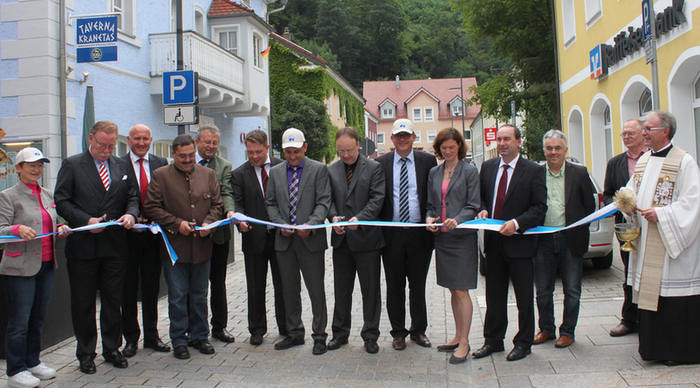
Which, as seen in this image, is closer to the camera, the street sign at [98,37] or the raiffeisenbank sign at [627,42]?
the raiffeisenbank sign at [627,42]

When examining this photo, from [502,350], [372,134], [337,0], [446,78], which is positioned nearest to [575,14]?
[502,350]

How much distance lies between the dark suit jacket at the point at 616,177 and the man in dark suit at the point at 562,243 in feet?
1.14

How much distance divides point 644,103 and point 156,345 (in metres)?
12.2

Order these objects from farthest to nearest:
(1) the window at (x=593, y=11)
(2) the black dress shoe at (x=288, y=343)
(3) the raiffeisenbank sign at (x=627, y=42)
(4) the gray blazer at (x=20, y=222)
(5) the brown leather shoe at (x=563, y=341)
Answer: (1) the window at (x=593, y=11) → (3) the raiffeisenbank sign at (x=627, y=42) → (2) the black dress shoe at (x=288, y=343) → (5) the brown leather shoe at (x=563, y=341) → (4) the gray blazer at (x=20, y=222)

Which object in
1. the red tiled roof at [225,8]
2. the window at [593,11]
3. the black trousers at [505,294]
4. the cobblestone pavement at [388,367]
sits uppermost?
the red tiled roof at [225,8]

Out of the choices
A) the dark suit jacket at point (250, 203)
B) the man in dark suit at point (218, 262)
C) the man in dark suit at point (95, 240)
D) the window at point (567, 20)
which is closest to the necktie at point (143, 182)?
the man in dark suit at point (95, 240)

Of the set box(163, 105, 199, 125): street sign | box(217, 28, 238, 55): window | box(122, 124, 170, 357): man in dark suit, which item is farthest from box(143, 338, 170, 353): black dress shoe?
box(217, 28, 238, 55): window

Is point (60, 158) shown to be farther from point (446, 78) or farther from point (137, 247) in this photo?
point (446, 78)

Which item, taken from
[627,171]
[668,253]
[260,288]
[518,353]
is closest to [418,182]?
[518,353]

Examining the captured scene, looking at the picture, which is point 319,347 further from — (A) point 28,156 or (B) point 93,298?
(A) point 28,156

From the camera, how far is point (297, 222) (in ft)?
19.8

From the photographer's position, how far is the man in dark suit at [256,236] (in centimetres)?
625

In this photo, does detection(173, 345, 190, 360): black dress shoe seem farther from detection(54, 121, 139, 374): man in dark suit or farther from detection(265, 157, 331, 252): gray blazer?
detection(265, 157, 331, 252): gray blazer

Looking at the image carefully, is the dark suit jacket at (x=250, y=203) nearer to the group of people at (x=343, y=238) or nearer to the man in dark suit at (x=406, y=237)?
the group of people at (x=343, y=238)
